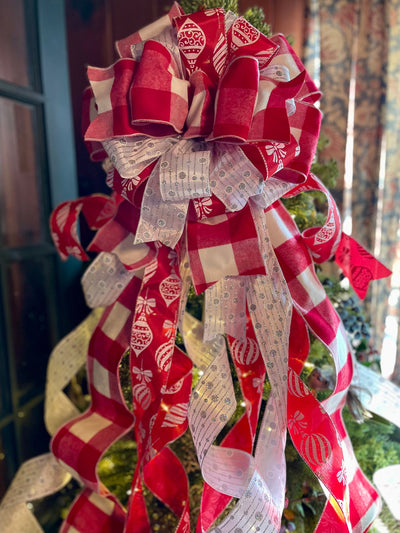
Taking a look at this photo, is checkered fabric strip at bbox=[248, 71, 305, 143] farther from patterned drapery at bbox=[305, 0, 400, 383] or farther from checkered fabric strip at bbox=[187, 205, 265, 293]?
patterned drapery at bbox=[305, 0, 400, 383]

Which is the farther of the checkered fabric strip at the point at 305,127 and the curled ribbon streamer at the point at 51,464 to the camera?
the curled ribbon streamer at the point at 51,464

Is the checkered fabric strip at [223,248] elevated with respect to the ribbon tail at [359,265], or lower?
elevated

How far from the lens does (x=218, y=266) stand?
1.34 feet

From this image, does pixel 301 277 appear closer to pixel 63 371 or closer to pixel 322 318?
pixel 322 318

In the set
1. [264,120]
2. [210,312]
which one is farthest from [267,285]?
[264,120]

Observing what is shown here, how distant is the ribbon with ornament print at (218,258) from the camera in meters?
0.37

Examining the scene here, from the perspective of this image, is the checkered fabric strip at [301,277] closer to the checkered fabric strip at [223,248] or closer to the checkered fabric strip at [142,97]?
the checkered fabric strip at [223,248]

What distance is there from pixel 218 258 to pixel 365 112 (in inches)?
40.5

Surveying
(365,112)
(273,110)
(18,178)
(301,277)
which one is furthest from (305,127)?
→ (365,112)

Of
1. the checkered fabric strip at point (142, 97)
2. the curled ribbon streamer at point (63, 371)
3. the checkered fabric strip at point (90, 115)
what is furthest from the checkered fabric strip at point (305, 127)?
the curled ribbon streamer at point (63, 371)

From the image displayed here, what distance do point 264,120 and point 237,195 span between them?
0.07 metres

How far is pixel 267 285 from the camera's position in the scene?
1.40 ft

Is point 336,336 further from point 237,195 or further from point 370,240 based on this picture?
point 370,240

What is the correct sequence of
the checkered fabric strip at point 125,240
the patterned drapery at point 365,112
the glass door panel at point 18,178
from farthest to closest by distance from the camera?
the patterned drapery at point 365,112 → the glass door panel at point 18,178 → the checkered fabric strip at point 125,240
